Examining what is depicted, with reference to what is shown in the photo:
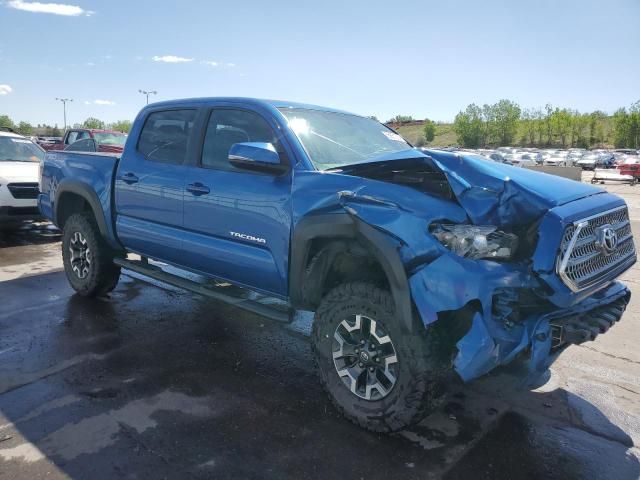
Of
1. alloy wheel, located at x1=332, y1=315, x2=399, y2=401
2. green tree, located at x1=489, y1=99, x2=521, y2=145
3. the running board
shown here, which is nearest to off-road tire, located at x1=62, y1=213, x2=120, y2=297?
the running board

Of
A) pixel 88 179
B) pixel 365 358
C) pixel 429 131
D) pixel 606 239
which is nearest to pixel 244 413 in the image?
pixel 365 358

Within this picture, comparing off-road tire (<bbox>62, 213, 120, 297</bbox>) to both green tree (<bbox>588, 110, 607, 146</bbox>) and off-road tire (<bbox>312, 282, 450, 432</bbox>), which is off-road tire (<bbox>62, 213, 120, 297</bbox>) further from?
green tree (<bbox>588, 110, 607, 146</bbox>)

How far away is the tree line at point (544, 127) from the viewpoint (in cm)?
9631

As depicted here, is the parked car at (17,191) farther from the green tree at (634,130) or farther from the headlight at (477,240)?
the green tree at (634,130)

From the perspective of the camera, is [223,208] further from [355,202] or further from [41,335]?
[41,335]

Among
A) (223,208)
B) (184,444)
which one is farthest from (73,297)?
(184,444)

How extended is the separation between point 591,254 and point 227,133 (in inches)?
106

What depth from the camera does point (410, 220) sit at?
272cm

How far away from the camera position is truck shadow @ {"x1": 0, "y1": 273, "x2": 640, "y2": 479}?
2721 mm

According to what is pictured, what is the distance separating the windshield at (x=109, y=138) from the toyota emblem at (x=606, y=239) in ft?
44.7

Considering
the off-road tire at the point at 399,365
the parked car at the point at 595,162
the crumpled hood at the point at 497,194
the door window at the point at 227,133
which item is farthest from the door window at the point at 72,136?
the parked car at the point at 595,162

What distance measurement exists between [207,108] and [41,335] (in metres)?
2.47

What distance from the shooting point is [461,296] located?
2537mm

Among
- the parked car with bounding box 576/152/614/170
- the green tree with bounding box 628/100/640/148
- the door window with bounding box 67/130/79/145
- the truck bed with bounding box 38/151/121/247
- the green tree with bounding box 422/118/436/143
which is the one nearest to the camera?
the truck bed with bounding box 38/151/121/247
